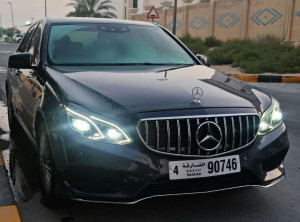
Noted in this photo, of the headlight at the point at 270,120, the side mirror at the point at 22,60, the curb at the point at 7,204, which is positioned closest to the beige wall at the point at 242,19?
the headlight at the point at 270,120

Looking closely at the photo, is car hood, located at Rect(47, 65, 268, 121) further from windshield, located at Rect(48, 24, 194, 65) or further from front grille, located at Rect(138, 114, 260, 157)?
windshield, located at Rect(48, 24, 194, 65)

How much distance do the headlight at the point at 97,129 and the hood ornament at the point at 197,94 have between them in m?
0.57

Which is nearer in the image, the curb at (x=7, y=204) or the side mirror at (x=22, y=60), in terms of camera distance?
the curb at (x=7, y=204)

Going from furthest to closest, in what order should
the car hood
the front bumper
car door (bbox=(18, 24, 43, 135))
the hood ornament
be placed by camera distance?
1. car door (bbox=(18, 24, 43, 135))
2. the hood ornament
3. the car hood
4. the front bumper

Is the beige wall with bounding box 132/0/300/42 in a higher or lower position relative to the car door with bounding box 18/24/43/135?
lower

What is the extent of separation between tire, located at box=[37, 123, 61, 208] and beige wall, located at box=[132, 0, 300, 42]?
18.7 meters

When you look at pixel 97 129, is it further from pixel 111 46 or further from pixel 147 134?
pixel 111 46

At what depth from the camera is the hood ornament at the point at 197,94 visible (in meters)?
2.78

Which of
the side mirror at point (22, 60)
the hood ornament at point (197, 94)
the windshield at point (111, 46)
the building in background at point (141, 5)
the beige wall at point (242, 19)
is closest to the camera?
the hood ornament at point (197, 94)

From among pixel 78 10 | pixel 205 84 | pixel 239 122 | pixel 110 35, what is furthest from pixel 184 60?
pixel 78 10

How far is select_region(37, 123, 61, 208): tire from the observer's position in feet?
9.04

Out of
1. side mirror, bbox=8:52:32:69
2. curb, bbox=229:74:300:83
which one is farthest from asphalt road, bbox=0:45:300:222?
curb, bbox=229:74:300:83

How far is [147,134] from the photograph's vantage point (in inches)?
99.7

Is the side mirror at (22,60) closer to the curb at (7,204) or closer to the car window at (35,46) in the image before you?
the car window at (35,46)
